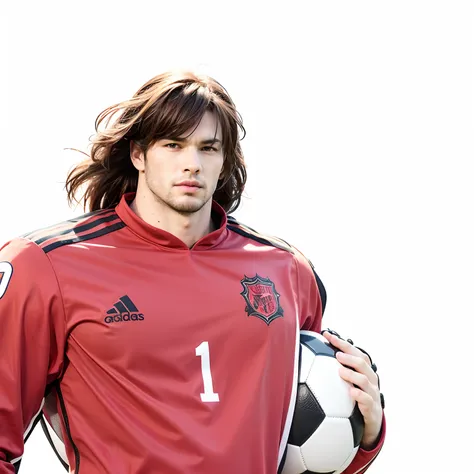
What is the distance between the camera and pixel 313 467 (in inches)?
157

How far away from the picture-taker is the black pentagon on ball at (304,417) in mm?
3939

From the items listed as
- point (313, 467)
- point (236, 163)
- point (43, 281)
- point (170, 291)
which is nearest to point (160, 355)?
point (170, 291)

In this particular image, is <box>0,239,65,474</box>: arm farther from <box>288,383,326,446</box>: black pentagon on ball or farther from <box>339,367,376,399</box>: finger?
<box>339,367,376,399</box>: finger

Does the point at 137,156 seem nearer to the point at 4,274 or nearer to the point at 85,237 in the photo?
the point at 85,237

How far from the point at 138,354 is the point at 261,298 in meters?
0.69

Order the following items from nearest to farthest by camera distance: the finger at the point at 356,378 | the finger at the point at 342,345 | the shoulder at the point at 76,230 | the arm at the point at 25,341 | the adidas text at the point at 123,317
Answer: the arm at the point at 25,341 < the adidas text at the point at 123,317 < the shoulder at the point at 76,230 < the finger at the point at 356,378 < the finger at the point at 342,345

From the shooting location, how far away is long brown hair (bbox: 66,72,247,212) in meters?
3.94

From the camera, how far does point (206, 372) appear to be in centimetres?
380

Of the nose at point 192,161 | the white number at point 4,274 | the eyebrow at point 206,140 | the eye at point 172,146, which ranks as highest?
the eyebrow at point 206,140

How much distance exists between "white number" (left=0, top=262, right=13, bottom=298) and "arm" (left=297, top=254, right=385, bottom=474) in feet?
4.77

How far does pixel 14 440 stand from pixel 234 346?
102cm

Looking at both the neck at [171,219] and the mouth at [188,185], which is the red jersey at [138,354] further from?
the mouth at [188,185]

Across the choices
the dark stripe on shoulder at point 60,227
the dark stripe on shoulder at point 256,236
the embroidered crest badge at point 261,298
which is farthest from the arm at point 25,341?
the dark stripe on shoulder at point 256,236

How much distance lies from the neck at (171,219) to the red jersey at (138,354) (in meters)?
0.06
